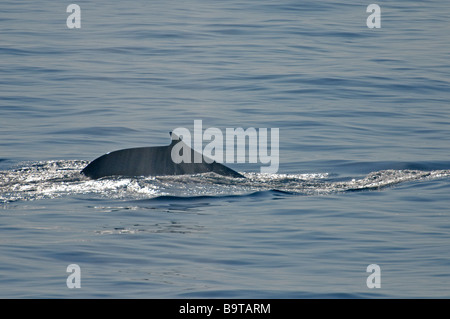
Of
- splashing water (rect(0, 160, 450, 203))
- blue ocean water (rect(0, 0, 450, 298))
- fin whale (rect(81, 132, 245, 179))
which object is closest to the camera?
blue ocean water (rect(0, 0, 450, 298))

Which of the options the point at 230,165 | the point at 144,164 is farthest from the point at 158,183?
the point at 230,165

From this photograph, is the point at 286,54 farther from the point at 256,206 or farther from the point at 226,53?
the point at 256,206

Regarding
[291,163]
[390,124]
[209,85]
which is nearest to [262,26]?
[209,85]

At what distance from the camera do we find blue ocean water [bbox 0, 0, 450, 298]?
7.94m

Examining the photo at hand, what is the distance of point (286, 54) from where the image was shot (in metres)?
23.2

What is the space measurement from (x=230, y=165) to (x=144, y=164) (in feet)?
9.13

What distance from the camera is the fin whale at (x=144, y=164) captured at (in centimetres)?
1027

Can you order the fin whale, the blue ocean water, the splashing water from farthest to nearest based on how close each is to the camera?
the splashing water → the fin whale → the blue ocean water

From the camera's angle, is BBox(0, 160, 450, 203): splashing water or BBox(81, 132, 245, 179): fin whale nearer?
BBox(81, 132, 245, 179): fin whale

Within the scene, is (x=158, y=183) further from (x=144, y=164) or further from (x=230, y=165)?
(x=230, y=165)

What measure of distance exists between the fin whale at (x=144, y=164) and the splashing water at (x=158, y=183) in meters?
0.07

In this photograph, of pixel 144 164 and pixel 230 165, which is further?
pixel 230 165

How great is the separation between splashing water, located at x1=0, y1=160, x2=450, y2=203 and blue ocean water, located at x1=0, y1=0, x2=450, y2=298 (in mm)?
31

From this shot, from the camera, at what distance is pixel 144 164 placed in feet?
34.4
